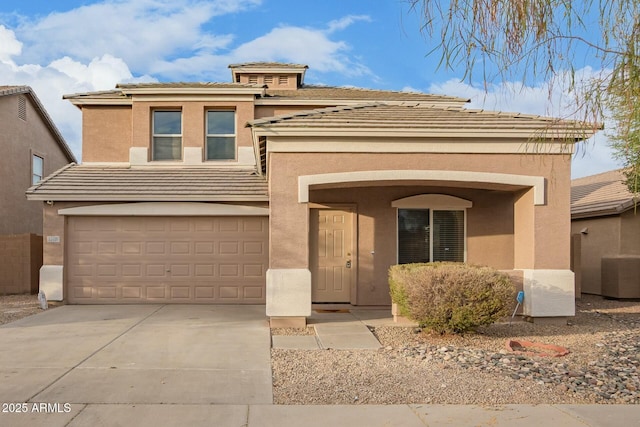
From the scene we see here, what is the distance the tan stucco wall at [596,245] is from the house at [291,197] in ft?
19.5

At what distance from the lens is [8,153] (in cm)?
2002

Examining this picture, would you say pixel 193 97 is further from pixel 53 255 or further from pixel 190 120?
pixel 53 255

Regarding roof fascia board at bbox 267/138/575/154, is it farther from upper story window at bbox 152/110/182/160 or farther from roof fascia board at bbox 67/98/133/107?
roof fascia board at bbox 67/98/133/107

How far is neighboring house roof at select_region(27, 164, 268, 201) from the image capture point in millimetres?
14031

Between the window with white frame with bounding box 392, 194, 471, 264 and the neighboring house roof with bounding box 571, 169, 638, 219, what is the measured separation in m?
5.60

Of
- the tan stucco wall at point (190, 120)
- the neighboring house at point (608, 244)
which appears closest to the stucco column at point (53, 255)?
the tan stucco wall at point (190, 120)

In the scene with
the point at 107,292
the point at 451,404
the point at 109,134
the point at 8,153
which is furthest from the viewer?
the point at 8,153

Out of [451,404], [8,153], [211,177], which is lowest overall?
[451,404]

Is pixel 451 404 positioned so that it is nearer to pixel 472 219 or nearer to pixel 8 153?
pixel 472 219

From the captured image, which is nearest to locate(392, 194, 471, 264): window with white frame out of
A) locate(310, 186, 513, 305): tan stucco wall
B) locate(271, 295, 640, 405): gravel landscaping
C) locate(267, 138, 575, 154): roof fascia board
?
locate(310, 186, 513, 305): tan stucco wall

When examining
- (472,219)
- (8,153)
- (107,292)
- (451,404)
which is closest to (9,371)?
(451,404)

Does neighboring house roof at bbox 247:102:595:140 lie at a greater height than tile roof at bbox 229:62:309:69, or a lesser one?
lesser

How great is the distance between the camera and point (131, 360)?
8102mm

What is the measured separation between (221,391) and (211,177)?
9.04m
